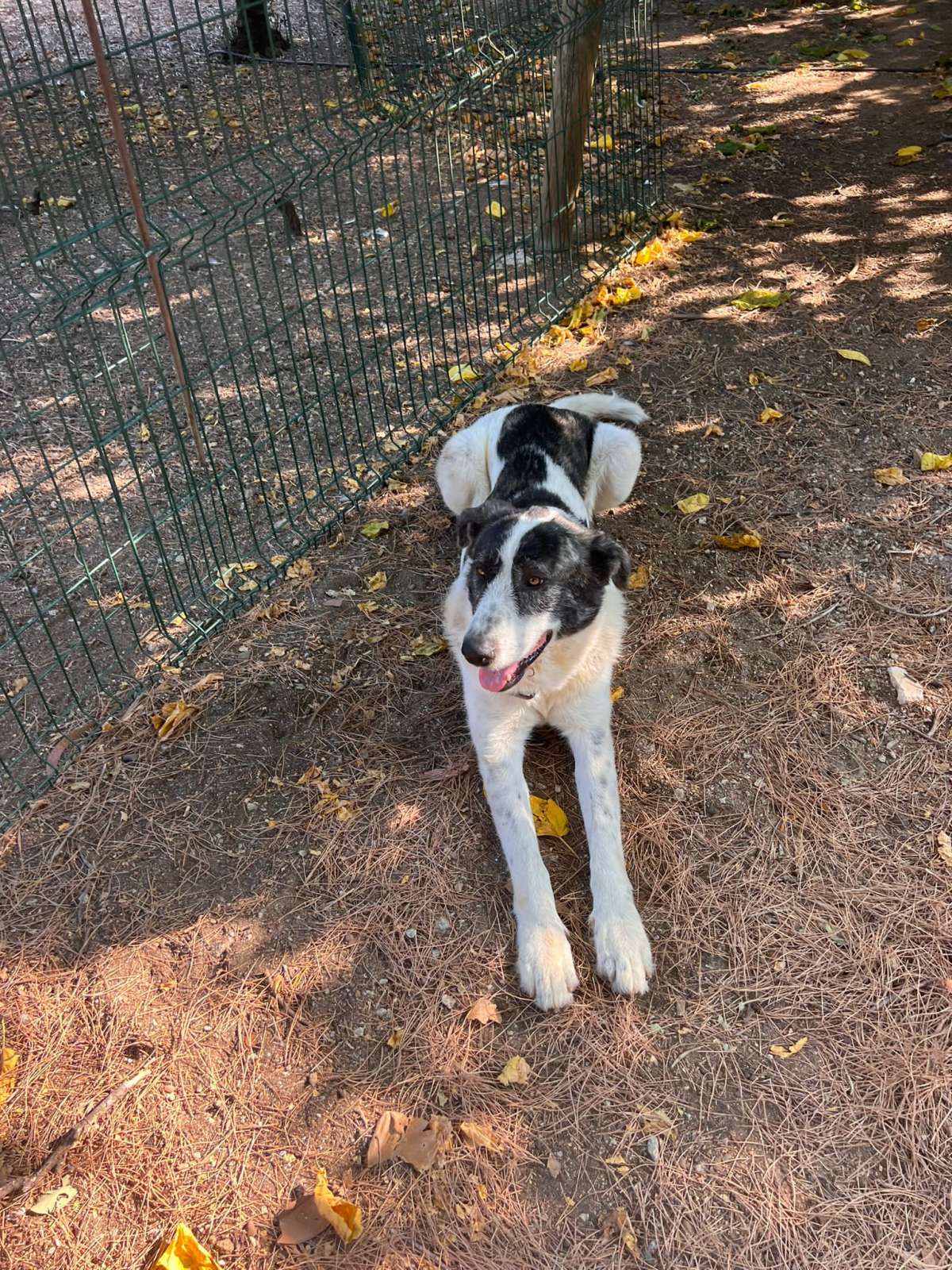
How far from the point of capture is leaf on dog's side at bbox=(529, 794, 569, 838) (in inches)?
129

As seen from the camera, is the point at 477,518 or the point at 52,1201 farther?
the point at 477,518

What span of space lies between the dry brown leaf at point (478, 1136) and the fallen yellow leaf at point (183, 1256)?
0.68 m

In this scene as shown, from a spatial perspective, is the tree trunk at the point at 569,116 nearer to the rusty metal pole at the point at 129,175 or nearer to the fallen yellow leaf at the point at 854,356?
the fallen yellow leaf at the point at 854,356

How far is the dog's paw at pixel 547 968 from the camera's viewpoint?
2791 millimetres

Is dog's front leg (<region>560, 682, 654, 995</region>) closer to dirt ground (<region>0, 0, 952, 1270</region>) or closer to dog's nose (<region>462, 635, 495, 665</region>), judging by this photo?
dirt ground (<region>0, 0, 952, 1270</region>)

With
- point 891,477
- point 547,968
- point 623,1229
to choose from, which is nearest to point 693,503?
point 891,477

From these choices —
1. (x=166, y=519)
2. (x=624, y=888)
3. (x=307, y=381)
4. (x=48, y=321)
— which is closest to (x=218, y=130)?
(x=48, y=321)

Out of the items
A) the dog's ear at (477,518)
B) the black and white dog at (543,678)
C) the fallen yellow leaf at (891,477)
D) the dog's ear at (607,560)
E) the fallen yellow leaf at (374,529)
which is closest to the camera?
the black and white dog at (543,678)

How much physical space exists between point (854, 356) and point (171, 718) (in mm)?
4043

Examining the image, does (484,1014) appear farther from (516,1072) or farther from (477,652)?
(477,652)

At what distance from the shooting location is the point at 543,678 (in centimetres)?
327

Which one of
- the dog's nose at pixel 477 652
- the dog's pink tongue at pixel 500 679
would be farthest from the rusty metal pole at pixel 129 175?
the dog's pink tongue at pixel 500 679

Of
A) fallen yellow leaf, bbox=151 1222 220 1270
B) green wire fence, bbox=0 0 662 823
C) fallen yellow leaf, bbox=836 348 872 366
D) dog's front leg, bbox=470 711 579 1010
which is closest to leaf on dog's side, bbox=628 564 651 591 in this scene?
dog's front leg, bbox=470 711 579 1010

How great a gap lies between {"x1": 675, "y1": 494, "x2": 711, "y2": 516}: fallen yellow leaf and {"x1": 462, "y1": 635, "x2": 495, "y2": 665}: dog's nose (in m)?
1.92
